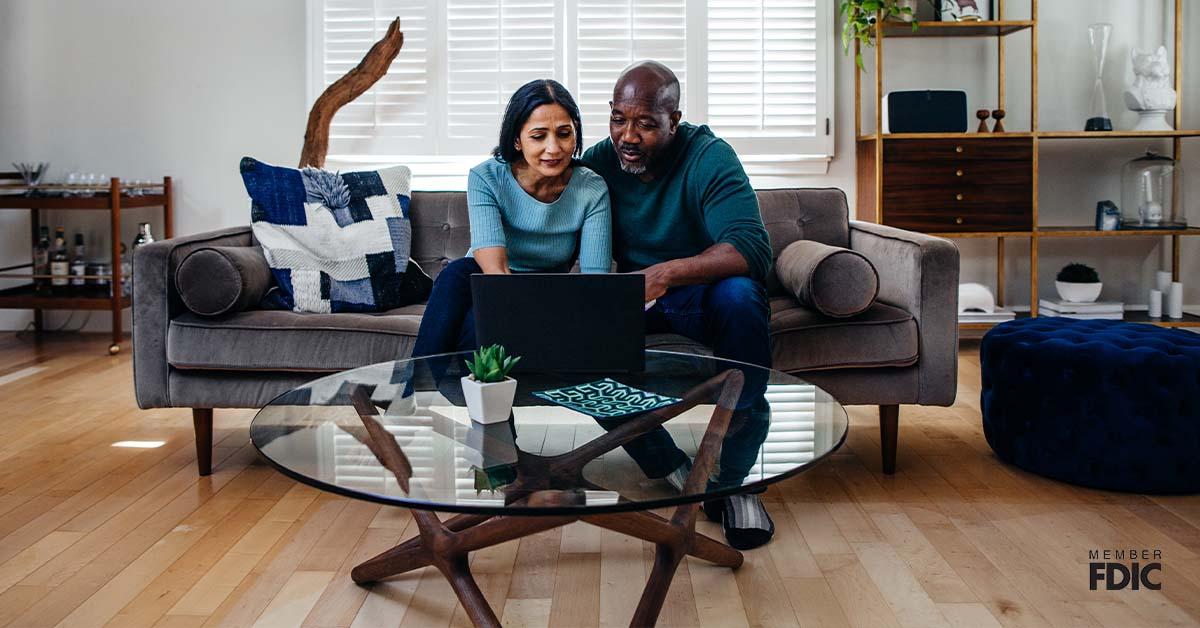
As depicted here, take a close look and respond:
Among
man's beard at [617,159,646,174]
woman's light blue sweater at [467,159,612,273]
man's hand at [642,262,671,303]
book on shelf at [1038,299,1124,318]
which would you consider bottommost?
book on shelf at [1038,299,1124,318]

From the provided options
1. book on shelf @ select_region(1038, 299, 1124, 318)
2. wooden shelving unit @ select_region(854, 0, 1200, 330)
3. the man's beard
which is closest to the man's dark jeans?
the man's beard

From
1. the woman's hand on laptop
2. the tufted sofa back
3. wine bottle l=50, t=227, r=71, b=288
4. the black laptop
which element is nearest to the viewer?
the black laptop

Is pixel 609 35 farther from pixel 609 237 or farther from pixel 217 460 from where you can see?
pixel 217 460

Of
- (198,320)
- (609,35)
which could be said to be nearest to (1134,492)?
(198,320)

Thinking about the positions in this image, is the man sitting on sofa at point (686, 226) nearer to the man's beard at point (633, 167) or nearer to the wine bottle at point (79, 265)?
the man's beard at point (633, 167)

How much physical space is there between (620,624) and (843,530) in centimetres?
65

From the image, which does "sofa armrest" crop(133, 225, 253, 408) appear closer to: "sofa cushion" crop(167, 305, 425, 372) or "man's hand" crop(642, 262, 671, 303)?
"sofa cushion" crop(167, 305, 425, 372)

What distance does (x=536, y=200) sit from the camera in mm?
2430

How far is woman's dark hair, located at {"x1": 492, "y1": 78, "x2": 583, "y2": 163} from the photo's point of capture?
234cm

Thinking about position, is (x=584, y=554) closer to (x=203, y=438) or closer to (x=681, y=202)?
(x=681, y=202)

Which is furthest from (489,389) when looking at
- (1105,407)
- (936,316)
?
(1105,407)

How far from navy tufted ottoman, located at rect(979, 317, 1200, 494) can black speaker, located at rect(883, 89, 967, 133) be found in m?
1.76

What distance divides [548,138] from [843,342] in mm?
820

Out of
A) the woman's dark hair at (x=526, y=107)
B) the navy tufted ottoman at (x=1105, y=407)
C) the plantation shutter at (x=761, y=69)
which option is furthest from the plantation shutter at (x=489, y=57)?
the navy tufted ottoman at (x=1105, y=407)
